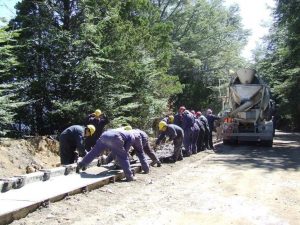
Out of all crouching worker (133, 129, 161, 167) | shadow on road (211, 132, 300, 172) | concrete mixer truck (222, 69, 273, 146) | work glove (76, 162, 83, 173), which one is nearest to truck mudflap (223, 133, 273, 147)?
concrete mixer truck (222, 69, 273, 146)

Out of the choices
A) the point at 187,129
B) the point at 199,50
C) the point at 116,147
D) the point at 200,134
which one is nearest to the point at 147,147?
the point at 116,147

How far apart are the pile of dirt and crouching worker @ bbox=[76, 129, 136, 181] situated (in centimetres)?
314

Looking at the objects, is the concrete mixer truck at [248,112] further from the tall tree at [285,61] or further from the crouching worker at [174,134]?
the crouching worker at [174,134]

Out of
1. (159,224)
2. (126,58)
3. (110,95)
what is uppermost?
(126,58)

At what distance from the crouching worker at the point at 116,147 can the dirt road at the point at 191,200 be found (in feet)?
1.72

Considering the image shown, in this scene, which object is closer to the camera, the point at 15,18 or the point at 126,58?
the point at 15,18

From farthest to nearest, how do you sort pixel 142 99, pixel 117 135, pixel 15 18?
pixel 142 99 < pixel 15 18 < pixel 117 135

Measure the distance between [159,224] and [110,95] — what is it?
10.3 meters

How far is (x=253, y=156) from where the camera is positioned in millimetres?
17094

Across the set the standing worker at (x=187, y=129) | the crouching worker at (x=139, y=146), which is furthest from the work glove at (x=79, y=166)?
the standing worker at (x=187, y=129)

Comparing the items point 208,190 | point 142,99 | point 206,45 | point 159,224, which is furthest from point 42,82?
point 206,45

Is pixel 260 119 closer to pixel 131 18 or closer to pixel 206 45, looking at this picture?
pixel 131 18

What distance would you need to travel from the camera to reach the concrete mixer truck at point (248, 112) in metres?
A: 21.0

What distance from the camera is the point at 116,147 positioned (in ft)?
34.0
